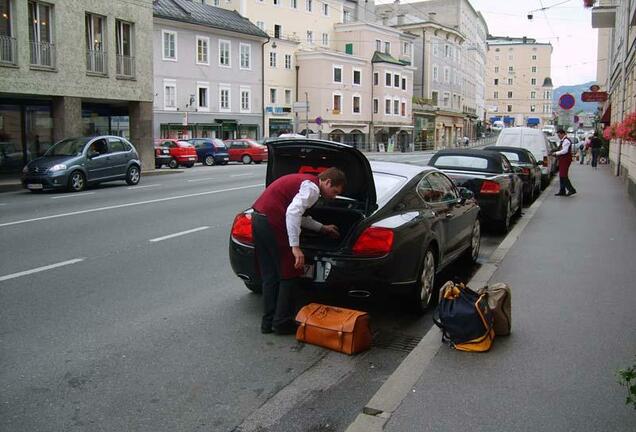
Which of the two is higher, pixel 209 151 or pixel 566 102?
pixel 566 102

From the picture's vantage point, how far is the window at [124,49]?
26578 millimetres

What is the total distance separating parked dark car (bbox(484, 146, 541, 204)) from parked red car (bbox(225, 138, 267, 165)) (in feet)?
78.1

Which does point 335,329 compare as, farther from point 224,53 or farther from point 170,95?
point 224,53

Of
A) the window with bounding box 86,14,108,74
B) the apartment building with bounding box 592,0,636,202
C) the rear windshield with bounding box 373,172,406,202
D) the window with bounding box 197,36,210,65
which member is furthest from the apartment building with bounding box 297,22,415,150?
the rear windshield with bounding box 373,172,406,202

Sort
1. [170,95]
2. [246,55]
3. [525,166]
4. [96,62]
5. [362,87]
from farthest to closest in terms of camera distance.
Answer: [362,87] → [246,55] → [170,95] → [96,62] → [525,166]

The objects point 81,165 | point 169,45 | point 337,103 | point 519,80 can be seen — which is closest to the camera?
point 81,165

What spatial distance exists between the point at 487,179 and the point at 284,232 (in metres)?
6.74

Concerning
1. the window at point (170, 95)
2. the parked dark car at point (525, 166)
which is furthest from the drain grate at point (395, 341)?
the window at point (170, 95)

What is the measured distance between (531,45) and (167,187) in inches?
5078

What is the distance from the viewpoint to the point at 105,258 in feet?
28.8

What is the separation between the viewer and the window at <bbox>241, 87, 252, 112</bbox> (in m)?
51.5

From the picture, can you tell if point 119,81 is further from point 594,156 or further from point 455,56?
point 455,56

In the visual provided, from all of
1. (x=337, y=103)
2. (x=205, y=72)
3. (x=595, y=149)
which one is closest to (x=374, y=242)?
(x=595, y=149)

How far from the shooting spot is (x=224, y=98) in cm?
4981
